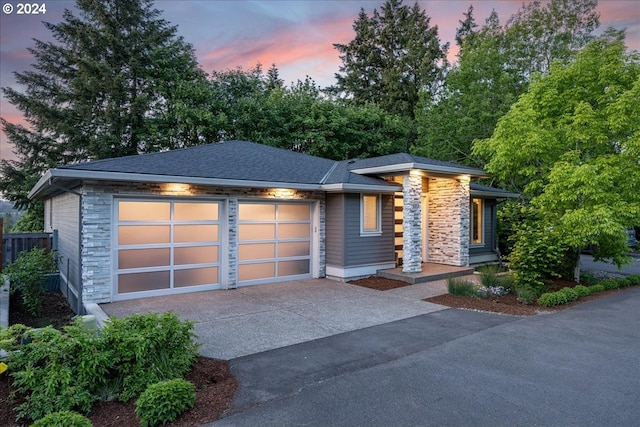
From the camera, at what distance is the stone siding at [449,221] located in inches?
469

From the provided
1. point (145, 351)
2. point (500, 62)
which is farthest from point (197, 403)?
point (500, 62)

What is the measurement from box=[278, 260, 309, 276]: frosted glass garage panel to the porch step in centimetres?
218

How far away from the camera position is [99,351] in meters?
3.76

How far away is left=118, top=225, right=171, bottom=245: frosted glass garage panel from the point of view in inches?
316

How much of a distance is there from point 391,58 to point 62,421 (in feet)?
102

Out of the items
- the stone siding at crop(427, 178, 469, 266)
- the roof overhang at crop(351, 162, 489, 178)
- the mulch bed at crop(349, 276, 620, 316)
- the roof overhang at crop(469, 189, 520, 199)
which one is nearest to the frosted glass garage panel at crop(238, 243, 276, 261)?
the mulch bed at crop(349, 276, 620, 316)

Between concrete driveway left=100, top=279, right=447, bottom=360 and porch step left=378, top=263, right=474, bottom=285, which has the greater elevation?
porch step left=378, top=263, right=474, bottom=285

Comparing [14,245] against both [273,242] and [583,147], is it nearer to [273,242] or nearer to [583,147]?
[273,242]

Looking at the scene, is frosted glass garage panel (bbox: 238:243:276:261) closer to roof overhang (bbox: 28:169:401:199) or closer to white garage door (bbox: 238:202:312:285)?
white garage door (bbox: 238:202:312:285)

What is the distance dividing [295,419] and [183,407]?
1037 mm

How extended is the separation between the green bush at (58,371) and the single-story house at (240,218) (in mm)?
4247

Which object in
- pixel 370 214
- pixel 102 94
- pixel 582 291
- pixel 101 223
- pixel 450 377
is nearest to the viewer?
pixel 450 377

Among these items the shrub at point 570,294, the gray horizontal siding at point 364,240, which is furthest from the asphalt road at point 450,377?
the gray horizontal siding at point 364,240

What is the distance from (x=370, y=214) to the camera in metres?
10.9
